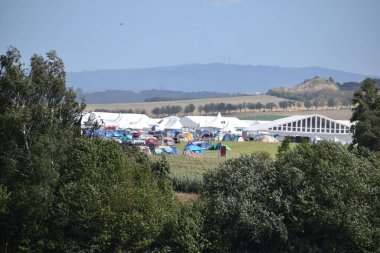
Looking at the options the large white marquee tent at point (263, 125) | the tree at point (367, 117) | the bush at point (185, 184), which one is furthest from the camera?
the large white marquee tent at point (263, 125)

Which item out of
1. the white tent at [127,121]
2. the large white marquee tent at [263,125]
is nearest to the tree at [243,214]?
the large white marquee tent at [263,125]

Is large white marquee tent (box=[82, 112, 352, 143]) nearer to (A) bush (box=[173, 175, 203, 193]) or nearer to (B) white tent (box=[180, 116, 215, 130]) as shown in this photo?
(B) white tent (box=[180, 116, 215, 130])

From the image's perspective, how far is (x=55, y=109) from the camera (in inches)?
976

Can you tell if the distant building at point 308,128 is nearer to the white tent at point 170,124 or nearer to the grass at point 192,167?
the white tent at point 170,124

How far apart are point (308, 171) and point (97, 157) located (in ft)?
24.9

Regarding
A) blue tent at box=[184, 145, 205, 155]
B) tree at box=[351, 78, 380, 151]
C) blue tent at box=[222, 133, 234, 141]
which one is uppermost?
tree at box=[351, 78, 380, 151]

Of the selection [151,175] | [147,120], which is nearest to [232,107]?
[147,120]

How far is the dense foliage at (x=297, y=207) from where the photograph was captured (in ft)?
77.7

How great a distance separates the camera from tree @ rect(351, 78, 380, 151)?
1636 inches

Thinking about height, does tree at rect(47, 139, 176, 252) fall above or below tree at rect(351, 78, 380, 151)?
below

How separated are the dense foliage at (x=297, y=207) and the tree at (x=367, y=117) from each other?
53.9 ft

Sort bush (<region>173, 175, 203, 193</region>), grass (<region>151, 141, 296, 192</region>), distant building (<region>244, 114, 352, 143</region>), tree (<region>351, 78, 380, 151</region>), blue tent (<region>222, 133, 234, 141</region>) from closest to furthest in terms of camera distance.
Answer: bush (<region>173, 175, 203, 193</region>) → grass (<region>151, 141, 296, 192</region>) → tree (<region>351, 78, 380, 151</region>) → blue tent (<region>222, 133, 234, 141</region>) → distant building (<region>244, 114, 352, 143</region>)

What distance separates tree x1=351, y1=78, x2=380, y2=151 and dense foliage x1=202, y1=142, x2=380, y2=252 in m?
16.4

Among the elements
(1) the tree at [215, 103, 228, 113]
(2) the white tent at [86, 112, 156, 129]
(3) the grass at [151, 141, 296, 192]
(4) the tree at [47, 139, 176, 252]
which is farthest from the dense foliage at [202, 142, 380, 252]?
(1) the tree at [215, 103, 228, 113]
